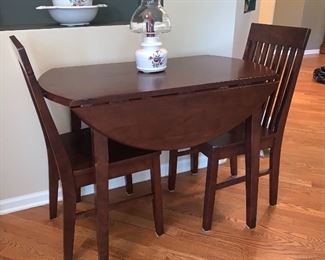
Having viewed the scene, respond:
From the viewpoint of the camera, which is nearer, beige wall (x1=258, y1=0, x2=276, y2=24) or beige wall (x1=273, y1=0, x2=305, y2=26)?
beige wall (x1=258, y1=0, x2=276, y2=24)

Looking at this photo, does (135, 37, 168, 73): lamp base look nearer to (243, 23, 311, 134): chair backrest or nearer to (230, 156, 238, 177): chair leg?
(243, 23, 311, 134): chair backrest

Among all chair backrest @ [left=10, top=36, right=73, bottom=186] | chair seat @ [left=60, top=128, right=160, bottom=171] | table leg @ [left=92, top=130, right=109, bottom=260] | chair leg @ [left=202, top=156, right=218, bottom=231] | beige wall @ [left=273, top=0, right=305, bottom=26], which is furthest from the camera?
beige wall @ [left=273, top=0, right=305, bottom=26]

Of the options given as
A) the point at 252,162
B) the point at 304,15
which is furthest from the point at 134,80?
the point at 304,15

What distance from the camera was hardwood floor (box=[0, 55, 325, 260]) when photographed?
1806 mm

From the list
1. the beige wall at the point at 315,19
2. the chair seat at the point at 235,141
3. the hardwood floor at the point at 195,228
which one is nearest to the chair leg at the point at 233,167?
the hardwood floor at the point at 195,228

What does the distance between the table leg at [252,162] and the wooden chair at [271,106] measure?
48mm

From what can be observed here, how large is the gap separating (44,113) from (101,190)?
39cm

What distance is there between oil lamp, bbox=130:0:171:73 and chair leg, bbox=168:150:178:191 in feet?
2.00

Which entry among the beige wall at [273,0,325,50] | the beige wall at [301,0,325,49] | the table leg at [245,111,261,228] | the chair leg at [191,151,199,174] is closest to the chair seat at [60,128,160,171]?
the table leg at [245,111,261,228]

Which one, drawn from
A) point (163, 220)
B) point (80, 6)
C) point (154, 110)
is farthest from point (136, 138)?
point (80, 6)

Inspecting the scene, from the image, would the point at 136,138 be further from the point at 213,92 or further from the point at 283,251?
the point at 283,251

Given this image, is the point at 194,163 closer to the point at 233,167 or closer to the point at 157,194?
the point at 233,167

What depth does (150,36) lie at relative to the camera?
1729 millimetres

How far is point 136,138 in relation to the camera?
1546 millimetres
